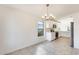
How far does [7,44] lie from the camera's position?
3.92m

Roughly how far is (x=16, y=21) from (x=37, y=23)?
1.51 metres

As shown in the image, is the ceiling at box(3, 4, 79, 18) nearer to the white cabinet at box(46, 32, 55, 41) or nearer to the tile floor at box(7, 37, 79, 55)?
the tile floor at box(7, 37, 79, 55)

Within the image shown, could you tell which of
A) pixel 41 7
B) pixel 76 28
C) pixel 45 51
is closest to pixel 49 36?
pixel 76 28

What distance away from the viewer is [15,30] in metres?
4.26

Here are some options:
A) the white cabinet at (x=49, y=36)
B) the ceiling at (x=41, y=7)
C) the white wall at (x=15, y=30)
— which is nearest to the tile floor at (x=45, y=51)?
the white wall at (x=15, y=30)

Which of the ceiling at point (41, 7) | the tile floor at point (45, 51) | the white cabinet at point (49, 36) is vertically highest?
the ceiling at point (41, 7)

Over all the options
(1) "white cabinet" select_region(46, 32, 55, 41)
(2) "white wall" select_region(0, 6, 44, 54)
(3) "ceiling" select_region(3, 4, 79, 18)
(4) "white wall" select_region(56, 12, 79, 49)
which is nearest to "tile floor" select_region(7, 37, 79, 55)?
(2) "white wall" select_region(0, 6, 44, 54)

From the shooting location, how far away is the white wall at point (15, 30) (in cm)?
375

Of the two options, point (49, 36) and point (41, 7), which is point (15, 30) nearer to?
point (41, 7)

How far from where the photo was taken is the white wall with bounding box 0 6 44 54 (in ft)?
12.3

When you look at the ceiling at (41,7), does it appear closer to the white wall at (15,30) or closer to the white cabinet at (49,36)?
the white wall at (15,30)

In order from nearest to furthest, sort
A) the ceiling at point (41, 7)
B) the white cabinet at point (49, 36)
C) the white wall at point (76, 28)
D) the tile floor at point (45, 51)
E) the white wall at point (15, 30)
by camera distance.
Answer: the ceiling at point (41, 7) → the white wall at point (15, 30) → the tile floor at point (45, 51) → the white wall at point (76, 28) → the white cabinet at point (49, 36)
